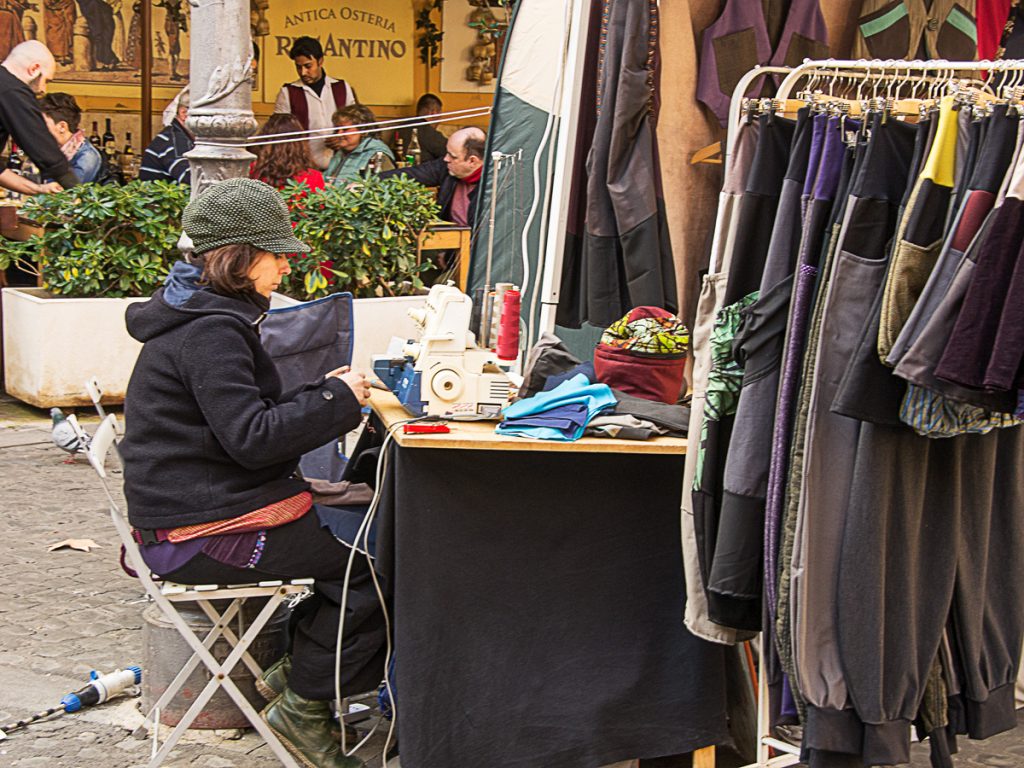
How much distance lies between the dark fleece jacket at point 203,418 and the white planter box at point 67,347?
12.2 ft

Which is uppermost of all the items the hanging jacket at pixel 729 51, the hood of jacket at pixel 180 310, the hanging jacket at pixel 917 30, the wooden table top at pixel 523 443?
the hanging jacket at pixel 917 30

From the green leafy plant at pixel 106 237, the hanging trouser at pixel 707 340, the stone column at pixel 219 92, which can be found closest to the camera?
the hanging trouser at pixel 707 340

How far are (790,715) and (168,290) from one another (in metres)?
1.91

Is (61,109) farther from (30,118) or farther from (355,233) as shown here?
(355,233)

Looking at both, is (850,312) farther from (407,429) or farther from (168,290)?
(168,290)

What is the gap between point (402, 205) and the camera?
7.46 meters

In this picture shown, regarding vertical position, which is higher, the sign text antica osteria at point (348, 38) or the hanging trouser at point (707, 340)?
the sign text antica osteria at point (348, 38)

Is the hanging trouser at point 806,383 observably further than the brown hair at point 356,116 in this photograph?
No

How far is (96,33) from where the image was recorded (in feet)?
32.9

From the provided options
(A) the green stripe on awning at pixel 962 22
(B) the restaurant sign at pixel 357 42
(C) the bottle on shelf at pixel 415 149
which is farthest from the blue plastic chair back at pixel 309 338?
(B) the restaurant sign at pixel 357 42

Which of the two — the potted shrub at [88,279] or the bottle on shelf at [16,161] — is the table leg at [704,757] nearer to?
the potted shrub at [88,279]

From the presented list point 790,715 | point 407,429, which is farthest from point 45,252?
point 790,715

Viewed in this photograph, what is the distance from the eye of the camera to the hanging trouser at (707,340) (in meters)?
3.12

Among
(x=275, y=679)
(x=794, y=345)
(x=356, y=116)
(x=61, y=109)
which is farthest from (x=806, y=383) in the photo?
(x=61, y=109)
